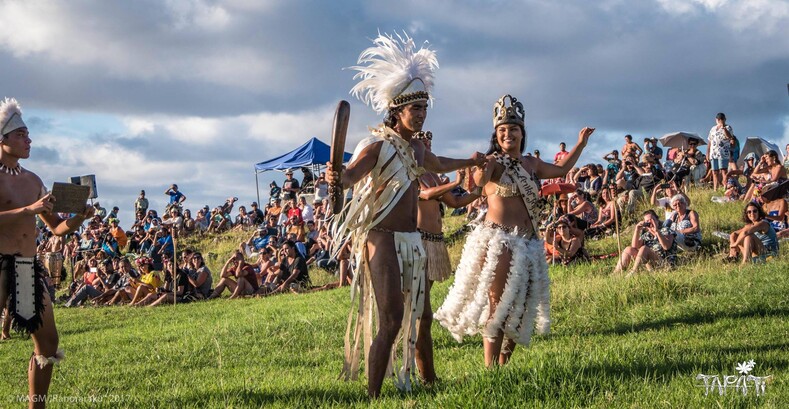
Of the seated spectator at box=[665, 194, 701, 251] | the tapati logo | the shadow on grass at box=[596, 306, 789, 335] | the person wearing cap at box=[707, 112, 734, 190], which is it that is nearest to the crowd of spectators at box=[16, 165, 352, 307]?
the seated spectator at box=[665, 194, 701, 251]

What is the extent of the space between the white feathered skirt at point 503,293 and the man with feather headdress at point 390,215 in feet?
1.88

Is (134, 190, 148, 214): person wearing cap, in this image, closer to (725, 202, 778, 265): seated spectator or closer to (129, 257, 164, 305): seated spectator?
(129, 257, 164, 305): seated spectator

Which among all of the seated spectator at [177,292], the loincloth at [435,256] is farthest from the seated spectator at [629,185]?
the loincloth at [435,256]

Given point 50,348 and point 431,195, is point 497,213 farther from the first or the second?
point 50,348

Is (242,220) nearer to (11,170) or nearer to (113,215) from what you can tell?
(113,215)

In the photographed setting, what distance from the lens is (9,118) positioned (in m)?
6.62

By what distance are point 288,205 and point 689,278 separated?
17918 millimetres

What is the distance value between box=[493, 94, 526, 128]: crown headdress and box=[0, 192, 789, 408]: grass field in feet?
6.41

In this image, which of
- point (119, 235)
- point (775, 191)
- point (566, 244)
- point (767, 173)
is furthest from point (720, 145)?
point (119, 235)

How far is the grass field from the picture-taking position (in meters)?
5.29

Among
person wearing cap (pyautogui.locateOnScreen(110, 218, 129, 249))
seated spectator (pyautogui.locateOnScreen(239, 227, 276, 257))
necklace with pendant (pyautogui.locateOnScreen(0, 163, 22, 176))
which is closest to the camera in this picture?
necklace with pendant (pyautogui.locateOnScreen(0, 163, 22, 176))

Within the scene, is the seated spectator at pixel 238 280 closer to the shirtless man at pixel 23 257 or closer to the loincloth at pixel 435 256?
the loincloth at pixel 435 256

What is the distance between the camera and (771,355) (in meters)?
6.66

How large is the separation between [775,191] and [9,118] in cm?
1370
